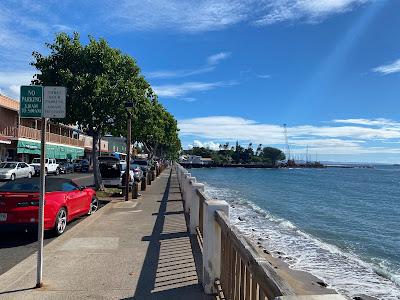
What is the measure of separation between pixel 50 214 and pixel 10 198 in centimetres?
90

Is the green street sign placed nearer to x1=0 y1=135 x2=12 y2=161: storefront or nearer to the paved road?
the paved road

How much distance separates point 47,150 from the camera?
48.8 m

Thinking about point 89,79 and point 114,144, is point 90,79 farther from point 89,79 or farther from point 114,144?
point 114,144

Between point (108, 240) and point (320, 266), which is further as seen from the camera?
point (320, 266)

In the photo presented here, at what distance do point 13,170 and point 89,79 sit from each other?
16922 mm

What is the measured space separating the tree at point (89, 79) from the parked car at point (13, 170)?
14319 millimetres

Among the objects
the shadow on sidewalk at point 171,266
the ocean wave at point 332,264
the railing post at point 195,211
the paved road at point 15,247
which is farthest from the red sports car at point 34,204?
the ocean wave at point 332,264

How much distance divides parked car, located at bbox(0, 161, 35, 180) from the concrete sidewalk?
22304mm

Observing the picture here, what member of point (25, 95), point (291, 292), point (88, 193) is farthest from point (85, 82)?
point (291, 292)

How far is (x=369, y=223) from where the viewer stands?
2570cm

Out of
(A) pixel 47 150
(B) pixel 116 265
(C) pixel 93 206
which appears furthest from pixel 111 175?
(A) pixel 47 150

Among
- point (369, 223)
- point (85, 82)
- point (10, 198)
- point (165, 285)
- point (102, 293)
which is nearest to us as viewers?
point (102, 293)

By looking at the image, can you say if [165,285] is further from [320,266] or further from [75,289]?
[320,266]

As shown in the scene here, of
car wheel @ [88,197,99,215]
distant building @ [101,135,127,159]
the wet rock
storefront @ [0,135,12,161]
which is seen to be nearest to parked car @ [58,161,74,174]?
storefront @ [0,135,12,161]
